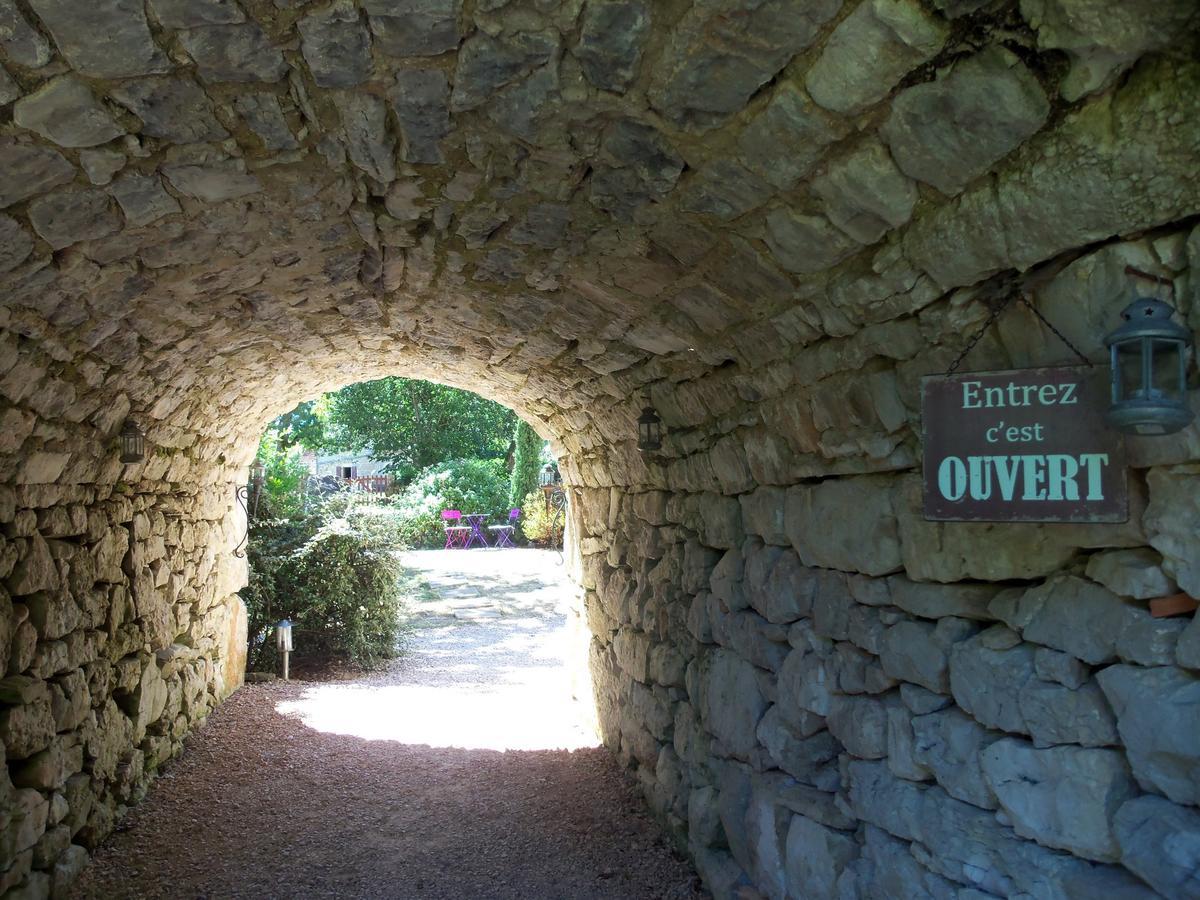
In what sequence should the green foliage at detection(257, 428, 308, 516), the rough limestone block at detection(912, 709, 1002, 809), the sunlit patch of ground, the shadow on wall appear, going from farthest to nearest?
the green foliage at detection(257, 428, 308, 516)
the sunlit patch of ground
the shadow on wall
the rough limestone block at detection(912, 709, 1002, 809)

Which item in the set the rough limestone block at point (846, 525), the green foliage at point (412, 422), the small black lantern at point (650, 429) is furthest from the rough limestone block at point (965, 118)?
the green foliage at point (412, 422)

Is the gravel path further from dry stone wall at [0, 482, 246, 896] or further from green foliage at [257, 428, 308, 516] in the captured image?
green foliage at [257, 428, 308, 516]

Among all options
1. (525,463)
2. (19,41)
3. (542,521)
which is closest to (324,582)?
(19,41)

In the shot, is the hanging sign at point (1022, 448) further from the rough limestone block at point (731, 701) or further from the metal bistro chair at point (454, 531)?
the metal bistro chair at point (454, 531)

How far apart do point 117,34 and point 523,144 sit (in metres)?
0.94

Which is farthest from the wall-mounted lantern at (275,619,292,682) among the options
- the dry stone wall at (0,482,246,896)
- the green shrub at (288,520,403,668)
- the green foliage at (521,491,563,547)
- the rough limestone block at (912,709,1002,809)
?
the green foliage at (521,491,563,547)

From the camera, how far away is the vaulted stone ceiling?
161cm

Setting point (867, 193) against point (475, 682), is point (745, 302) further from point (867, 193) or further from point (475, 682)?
point (475, 682)

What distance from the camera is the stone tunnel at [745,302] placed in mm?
1654

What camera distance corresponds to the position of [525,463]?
1909 centimetres

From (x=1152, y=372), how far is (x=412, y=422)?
22.3m

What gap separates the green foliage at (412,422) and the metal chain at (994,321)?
2084cm

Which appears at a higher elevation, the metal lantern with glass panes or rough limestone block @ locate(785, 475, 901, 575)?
the metal lantern with glass panes

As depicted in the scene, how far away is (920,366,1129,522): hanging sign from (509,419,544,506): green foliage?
16.7 meters
